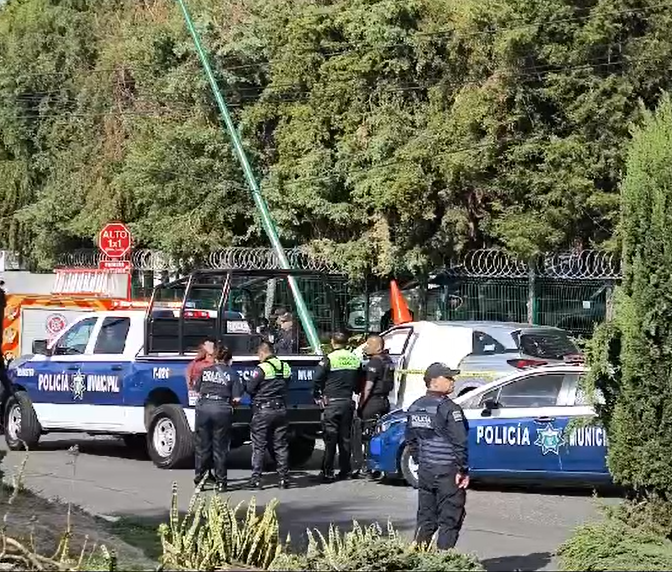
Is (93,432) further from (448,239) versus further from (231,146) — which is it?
(231,146)

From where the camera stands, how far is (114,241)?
26188 millimetres

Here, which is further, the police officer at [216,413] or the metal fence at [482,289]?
the metal fence at [482,289]

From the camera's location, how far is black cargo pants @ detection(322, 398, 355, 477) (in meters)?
14.9

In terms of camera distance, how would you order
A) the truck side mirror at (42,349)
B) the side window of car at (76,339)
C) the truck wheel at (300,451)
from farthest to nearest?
the truck side mirror at (42,349), the side window of car at (76,339), the truck wheel at (300,451)

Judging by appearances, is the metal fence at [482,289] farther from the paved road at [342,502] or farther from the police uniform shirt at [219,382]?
the police uniform shirt at [219,382]

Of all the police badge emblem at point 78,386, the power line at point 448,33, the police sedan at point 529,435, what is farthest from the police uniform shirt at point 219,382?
the power line at point 448,33

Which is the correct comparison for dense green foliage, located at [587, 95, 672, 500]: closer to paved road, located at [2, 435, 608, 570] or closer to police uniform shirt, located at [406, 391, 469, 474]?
paved road, located at [2, 435, 608, 570]

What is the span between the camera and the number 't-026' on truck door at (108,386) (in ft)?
50.9

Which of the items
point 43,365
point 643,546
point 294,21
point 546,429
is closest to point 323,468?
point 546,429

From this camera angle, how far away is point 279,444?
46.9 feet

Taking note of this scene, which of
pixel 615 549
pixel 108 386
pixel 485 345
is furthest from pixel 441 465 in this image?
pixel 485 345

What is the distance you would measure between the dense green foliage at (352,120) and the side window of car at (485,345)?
478 centimetres

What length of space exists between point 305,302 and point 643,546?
14.1 metres

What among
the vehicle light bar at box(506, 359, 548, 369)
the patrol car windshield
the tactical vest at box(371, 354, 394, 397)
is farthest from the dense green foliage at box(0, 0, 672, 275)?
the tactical vest at box(371, 354, 394, 397)
